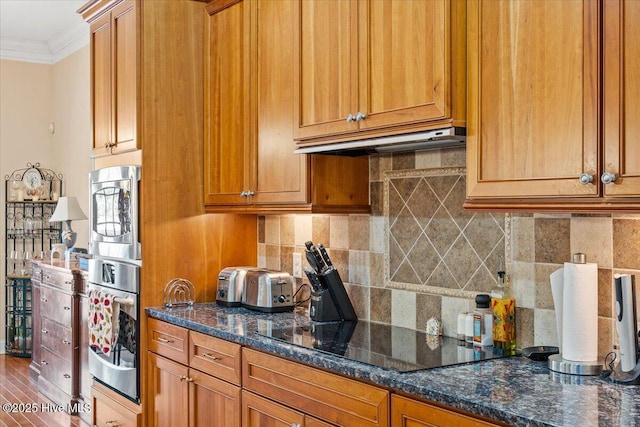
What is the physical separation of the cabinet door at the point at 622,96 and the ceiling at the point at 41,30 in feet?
15.7

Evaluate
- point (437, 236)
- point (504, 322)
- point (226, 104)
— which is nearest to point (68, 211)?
point (226, 104)

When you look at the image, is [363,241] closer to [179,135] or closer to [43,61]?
[179,135]

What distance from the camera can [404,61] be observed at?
7.77ft

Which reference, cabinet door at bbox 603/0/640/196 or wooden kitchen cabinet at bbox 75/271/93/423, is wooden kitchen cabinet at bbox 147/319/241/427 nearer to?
wooden kitchen cabinet at bbox 75/271/93/423

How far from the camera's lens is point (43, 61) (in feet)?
23.4

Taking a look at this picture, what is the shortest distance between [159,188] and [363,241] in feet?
3.62

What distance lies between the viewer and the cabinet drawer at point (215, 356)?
109 inches

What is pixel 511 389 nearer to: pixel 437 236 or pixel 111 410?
pixel 437 236

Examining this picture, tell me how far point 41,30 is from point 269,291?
4.55 metres

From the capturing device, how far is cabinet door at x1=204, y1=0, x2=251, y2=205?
3.35 metres

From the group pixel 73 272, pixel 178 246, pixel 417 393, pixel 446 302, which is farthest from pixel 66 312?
pixel 417 393

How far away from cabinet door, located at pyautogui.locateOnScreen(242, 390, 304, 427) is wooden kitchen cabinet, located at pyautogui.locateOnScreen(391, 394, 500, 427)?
0.50 m

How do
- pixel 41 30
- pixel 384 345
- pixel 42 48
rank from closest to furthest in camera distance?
pixel 384 345 → pixel 41 30 → pixel 42 48

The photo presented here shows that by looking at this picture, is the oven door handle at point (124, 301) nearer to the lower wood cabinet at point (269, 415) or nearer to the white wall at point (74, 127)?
the lower wood cabinet at point (269, 415)
